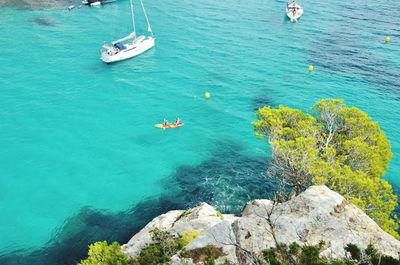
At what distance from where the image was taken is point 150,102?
209ft

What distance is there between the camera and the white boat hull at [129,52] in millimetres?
73688

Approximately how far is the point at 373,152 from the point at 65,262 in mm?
31412

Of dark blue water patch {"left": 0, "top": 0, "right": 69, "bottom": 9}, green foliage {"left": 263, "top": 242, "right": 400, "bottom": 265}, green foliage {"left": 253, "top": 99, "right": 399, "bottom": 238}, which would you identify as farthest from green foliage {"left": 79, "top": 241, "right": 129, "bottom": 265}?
dark blue water patch {"left": 0, "top": 0, "right": 69, "bottom": 9}

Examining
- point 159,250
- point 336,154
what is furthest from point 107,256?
point 336,154

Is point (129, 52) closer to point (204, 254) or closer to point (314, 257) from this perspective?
point (204, 254)

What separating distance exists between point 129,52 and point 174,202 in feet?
143

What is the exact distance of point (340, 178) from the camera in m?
31.3

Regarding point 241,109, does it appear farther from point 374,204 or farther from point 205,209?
point 374,204

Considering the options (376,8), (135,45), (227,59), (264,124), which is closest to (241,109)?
(227,59)

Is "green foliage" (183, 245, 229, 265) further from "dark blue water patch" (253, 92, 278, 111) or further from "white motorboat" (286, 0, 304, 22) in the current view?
"white motorboat" (286, 0, 304, 22)

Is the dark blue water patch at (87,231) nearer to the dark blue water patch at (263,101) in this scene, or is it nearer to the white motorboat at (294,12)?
the dark blue water patch at (263,101)

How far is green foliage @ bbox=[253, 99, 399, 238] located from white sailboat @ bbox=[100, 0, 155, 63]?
143 ft

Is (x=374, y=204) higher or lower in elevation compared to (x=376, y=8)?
lower

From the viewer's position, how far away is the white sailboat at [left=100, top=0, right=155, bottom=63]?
73750mm
